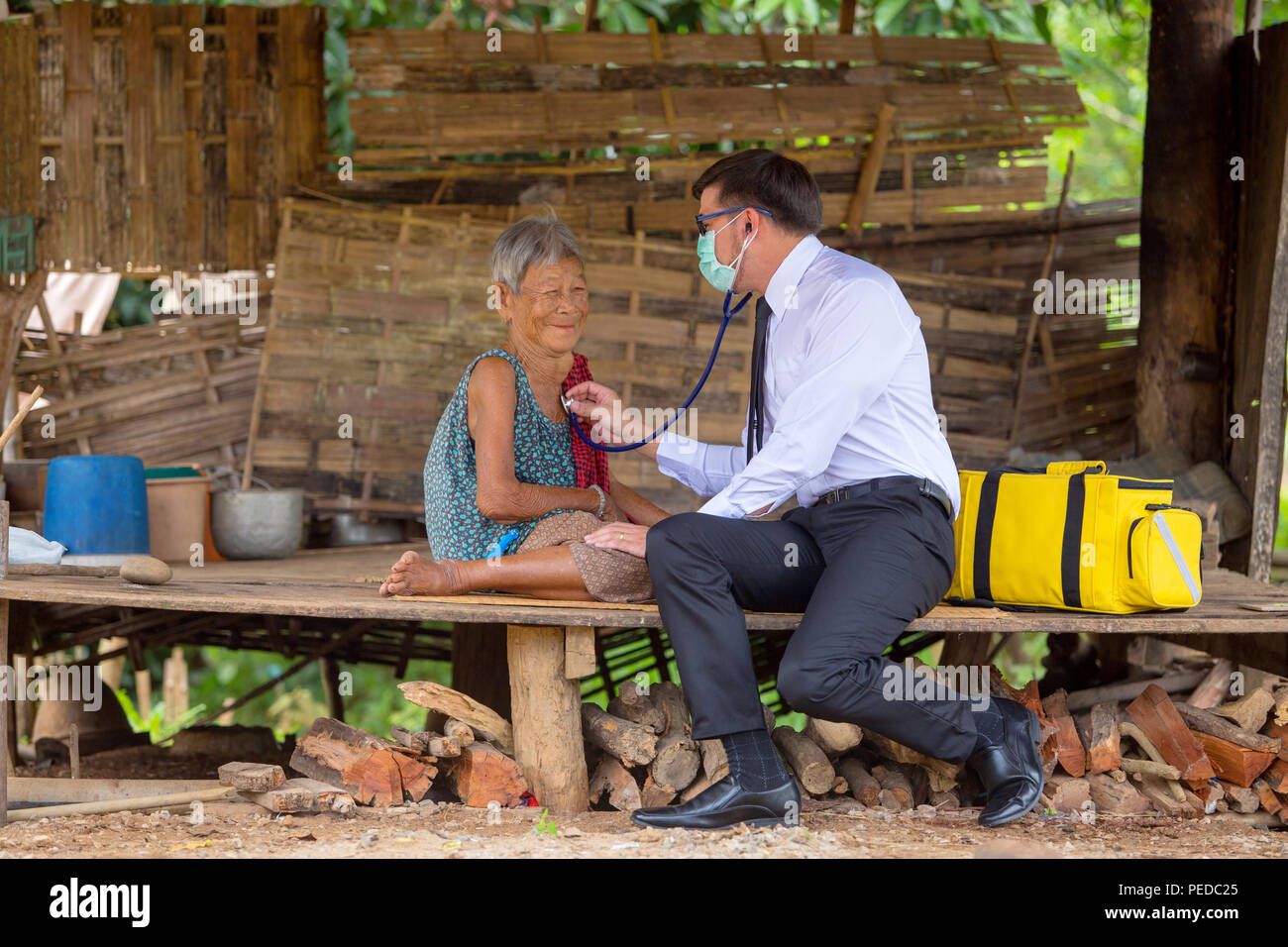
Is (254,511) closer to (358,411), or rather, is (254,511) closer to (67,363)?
(358,411)

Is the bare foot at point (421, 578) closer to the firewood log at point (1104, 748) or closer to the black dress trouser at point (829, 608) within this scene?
the black dress trouser at point (829, 608)

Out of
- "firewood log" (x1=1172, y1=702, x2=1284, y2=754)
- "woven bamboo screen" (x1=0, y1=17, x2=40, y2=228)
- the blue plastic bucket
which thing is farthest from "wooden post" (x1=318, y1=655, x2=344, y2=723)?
"firewood log" (x1=1172, y1=702, x2=1284, y2=754)

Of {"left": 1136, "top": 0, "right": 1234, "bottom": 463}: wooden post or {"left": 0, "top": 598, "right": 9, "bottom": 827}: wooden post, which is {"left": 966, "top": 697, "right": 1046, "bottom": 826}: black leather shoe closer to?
{"left": 0, "top": 598, "right": 9, "bottom": 827}: wooden post

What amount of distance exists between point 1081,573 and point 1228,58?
3.30 metres

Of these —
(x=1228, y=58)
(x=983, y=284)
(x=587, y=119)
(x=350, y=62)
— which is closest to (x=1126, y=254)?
(x=983, y=284)

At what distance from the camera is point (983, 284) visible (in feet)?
21.8

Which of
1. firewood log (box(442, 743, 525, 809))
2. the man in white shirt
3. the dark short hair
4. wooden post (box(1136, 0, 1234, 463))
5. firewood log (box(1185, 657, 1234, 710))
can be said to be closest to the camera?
the man in white shirt

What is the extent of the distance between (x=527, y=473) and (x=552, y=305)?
20.7 inches

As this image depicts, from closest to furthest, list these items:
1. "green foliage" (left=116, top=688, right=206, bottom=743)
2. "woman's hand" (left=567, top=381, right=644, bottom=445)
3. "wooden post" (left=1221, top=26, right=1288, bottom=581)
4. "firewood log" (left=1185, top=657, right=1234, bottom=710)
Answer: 1. "woman's hand" (left=567, top=381, right=644, bottom=445)
2. "firewood log" (left=1185, top=657, right=1234, bottom=710)
3. "wooden post" (left=1221, top=26, right=1288, bottom=581)
4. "green foliage" (left=116, top=688, right=206, bottom=743)

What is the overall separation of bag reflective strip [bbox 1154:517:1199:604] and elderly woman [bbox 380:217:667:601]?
58.1 inches

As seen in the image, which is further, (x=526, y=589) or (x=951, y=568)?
(x=526, y=589)

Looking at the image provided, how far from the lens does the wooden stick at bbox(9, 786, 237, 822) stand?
3736 millimetres

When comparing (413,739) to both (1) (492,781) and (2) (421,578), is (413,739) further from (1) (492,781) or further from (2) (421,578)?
(2) (421,578)

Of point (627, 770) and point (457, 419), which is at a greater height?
point (457, 419)
